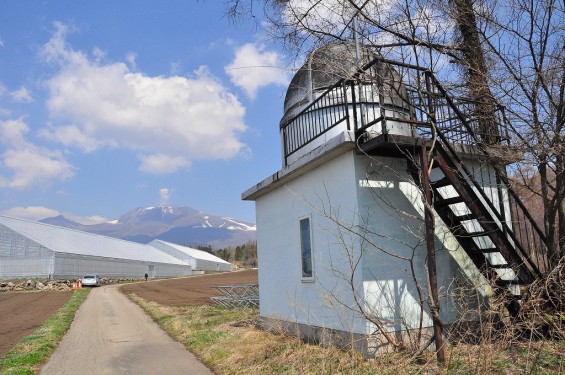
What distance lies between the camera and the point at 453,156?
827 centimetres

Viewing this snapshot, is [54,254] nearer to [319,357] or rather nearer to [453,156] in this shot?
[319,357]

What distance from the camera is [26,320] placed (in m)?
18.3

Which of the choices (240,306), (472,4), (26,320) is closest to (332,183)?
(472,4)

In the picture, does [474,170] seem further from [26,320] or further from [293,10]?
[26,320]

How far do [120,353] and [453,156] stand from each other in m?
7.67

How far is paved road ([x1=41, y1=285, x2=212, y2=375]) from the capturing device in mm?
8547

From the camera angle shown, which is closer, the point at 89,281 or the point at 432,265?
the point at 432,265

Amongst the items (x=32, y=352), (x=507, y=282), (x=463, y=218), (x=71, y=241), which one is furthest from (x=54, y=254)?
(x=507, y=282)

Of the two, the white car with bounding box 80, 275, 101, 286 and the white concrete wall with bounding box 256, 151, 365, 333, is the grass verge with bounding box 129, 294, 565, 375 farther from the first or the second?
the white car with bounding box 80, 275, 101, 286

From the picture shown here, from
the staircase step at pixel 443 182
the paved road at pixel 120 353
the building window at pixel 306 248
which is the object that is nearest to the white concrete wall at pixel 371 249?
the building window at pixel 306 248

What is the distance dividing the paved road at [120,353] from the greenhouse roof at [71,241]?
42.0 m

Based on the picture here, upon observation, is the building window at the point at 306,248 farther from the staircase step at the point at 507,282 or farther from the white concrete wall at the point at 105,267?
the white concrete wall at the point at 105,267

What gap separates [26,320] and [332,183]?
15242 mm

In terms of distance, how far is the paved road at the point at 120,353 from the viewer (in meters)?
8.55
